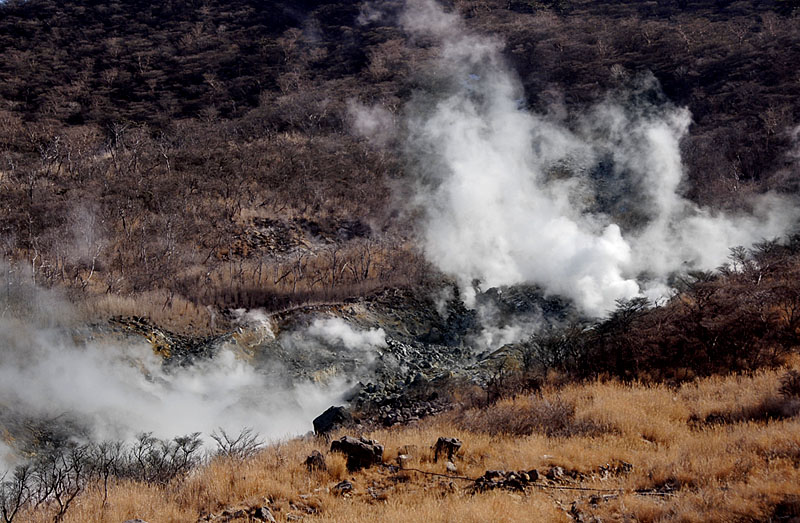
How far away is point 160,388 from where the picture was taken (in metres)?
13.1

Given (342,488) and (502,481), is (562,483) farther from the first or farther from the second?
(342,488)

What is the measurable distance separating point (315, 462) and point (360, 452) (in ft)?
1.95

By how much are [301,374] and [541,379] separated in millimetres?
6777

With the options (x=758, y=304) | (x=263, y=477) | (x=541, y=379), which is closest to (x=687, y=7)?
(x=758, y=304)

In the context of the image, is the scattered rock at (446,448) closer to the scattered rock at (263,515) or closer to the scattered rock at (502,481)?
the scattered rock at (502,481)

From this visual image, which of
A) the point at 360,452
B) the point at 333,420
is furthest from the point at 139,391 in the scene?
the point at 360,452

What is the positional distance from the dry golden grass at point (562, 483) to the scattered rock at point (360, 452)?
0.57 ft

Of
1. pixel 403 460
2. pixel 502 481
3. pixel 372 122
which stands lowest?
pixel 372 122

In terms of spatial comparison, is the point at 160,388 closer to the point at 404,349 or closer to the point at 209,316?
the point at 209,316

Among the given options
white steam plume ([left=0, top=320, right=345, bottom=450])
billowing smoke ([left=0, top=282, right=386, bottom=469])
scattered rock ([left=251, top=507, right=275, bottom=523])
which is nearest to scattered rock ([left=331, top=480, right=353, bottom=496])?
scattered rock ([left=251, top=507, right=275, bottom=523])

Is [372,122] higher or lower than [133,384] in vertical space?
higher

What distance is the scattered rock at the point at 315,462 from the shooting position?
6488 millimetres

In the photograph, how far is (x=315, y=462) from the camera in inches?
258

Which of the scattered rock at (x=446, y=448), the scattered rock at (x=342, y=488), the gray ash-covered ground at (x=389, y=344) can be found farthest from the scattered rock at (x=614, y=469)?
the gray ash-covered ground at (x=389, y=344)
